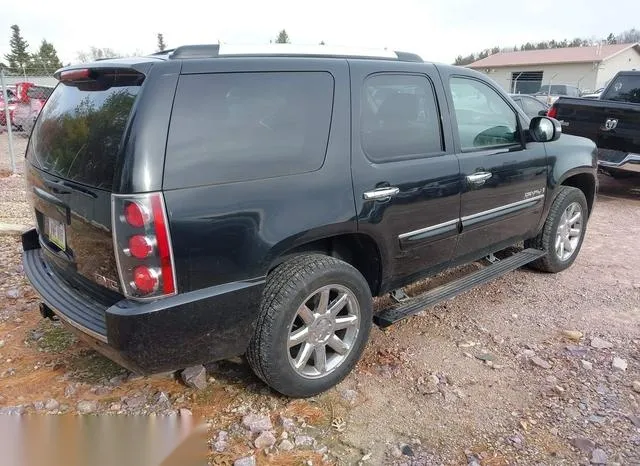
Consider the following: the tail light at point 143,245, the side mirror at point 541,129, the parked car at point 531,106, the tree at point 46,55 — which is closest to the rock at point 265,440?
the tail light at point 143,245

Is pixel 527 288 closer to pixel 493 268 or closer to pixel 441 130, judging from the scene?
pixel 493 268

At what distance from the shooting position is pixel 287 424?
2.71 meters

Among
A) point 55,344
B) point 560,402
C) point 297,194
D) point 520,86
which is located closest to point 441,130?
point 297,194

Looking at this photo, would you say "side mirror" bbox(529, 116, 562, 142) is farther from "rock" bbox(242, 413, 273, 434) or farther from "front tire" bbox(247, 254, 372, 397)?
"rock" bbox(242, 413, 273, 434)

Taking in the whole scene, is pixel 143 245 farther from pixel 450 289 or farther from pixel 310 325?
pixel 450 289

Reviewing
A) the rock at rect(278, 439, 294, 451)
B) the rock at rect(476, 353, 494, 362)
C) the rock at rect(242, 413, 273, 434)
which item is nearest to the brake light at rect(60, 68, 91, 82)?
the rock at rect(242, 413, 273, 434)

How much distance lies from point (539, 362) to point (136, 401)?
250cm

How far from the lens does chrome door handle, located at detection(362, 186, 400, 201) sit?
2934mm

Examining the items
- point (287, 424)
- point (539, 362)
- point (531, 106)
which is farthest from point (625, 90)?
point (287, 424)

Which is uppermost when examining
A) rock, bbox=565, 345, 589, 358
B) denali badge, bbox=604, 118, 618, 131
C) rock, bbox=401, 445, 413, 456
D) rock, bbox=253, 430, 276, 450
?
denali badge, bbox=604, 118, 618, 131

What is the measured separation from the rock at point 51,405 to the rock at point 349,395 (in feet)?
5.20

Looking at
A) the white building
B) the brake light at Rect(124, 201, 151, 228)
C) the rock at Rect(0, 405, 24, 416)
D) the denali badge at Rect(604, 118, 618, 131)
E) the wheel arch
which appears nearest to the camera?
the brake light at Rect(124, 201, 151, 228)

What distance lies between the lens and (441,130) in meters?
3.50

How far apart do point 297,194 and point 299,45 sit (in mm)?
998
